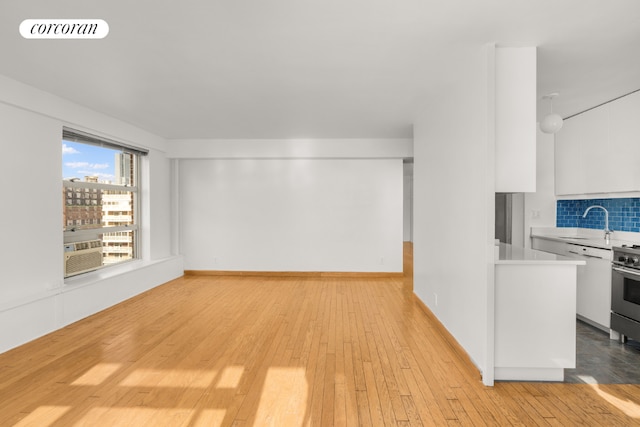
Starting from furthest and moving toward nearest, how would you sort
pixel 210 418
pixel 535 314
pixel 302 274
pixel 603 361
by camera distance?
pixel 302 274, pixel 603 361, pixel 535 314, pixel 210 418

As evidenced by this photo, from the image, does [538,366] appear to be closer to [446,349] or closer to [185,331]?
[446,349]

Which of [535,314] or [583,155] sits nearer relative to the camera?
[535,314]

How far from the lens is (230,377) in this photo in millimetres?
2797

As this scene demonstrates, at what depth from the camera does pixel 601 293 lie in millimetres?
3721

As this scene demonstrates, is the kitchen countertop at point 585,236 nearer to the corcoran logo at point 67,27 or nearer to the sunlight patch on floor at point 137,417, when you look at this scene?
the sunlight patch on floor at point 137,417

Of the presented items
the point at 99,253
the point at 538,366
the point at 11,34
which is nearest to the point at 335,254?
the point at 99,253

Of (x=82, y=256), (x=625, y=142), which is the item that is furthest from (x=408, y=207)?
(x=82, y=256)

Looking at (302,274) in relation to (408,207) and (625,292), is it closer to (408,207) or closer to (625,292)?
(625,292)

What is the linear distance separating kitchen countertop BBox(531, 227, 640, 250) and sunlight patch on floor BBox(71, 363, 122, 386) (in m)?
4.96

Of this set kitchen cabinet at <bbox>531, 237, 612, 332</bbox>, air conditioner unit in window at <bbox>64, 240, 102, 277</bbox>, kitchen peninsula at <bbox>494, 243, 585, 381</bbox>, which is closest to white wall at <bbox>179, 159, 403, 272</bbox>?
air conditioner unit in window at <bbox>64, 240, 102, 277</bbox>

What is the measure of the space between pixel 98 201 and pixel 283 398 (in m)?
4.25

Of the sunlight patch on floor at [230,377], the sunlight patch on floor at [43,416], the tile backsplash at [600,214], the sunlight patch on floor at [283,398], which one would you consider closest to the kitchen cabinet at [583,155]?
the tile backsplash at [600,214]

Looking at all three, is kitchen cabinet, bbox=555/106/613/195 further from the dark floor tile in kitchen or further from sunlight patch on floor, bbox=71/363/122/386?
sunlight patch on floor, bbox=71/363/122/386

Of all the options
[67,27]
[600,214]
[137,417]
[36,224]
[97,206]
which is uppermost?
[67,27]
